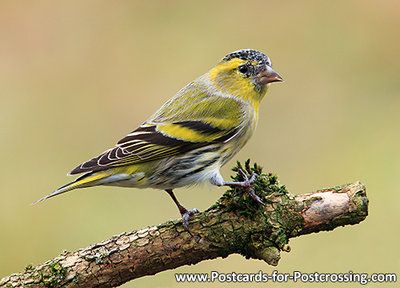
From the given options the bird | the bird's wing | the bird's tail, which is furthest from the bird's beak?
the bird's tail

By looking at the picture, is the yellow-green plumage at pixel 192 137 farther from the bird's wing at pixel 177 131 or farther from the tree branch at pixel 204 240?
the tree branch at pixel 204 240

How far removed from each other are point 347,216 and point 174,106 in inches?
78.2

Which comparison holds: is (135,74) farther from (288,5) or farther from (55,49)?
(288,5)

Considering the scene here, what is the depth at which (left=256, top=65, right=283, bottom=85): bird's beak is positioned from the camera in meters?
4.86

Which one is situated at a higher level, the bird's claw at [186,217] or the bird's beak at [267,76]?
the bird's beak at [267,76]

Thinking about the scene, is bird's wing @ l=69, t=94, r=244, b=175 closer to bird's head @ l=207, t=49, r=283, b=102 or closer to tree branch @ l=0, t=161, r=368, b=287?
bird's head @ l=207, t=49, r=283, b=102

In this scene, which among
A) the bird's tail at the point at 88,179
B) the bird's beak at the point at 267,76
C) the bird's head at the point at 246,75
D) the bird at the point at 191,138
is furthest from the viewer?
the bird's head at the point at 246,75

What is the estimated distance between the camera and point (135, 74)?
9.88 meters

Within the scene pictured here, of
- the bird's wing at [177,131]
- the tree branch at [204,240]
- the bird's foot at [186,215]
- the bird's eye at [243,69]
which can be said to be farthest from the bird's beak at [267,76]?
the bird's foot at [186,215]

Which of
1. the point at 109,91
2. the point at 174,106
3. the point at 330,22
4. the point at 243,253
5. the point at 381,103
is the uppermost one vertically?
the point at 330,22

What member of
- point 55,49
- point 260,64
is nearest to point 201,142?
point 260,64

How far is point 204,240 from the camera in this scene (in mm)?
3936

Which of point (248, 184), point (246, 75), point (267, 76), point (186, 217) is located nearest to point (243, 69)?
point (246, 75)

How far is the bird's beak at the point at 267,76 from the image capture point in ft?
15.9
